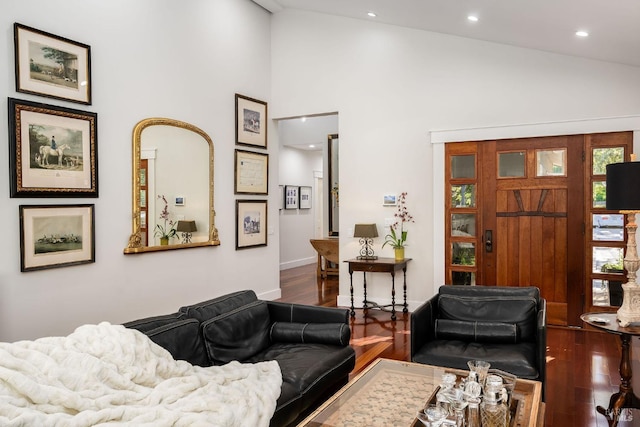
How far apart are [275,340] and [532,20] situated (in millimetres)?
3707

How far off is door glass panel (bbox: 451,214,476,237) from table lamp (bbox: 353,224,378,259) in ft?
3.30

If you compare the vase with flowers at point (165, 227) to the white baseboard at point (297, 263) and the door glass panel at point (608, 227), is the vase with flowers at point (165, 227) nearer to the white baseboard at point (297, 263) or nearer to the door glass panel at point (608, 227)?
the door glass panel at point (608, 227)

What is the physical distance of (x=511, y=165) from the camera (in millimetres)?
5633

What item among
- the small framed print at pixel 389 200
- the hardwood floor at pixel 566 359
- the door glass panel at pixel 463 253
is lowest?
the hardwood floor at pixel 566 359

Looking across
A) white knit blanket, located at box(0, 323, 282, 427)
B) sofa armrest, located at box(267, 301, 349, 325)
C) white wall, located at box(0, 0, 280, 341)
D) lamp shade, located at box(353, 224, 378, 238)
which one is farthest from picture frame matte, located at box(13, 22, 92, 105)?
lamp shade, located at box(353, 224, 378, 238)

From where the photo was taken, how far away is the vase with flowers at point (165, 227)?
17.0ft

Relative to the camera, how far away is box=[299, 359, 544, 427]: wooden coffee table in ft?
7.43

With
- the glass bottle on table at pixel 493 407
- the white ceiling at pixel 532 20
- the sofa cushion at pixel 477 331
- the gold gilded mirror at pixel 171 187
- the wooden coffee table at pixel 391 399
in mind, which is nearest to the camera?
the glass bottle on table at pixel 493 407

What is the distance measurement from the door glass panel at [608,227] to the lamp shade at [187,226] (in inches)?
181

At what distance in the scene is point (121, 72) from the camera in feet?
15.5

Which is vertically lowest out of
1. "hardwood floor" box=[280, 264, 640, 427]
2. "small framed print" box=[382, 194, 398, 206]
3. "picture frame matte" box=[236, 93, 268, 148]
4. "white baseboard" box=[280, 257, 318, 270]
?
"hardwood floor" box=[280, 264, 640, 427]

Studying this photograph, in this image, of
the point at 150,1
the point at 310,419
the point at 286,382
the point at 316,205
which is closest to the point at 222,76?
the point at 150,1

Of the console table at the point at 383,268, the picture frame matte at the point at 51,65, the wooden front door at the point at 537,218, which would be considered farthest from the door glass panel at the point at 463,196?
the picture frame matte at the point at 51,65

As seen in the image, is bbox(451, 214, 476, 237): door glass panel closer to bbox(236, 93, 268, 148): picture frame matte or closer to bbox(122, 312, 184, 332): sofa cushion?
bbox(236, 93, 268, 148): picture frame matte
